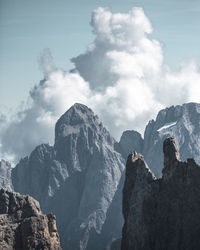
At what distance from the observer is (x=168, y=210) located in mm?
132500

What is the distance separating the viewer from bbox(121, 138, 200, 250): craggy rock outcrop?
13038 centimetres

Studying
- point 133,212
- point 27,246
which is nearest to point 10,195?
point 27,246

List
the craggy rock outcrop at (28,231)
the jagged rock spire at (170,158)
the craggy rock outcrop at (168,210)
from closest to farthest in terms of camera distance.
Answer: the craggy rock outcrop at (28,231)
the craggy rock outcrop at (168,210)
the jagged rock spire at (170,158)

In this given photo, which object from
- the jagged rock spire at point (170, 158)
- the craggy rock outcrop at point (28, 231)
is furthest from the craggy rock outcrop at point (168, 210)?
the craggy rock outcrop at point (28, 231)

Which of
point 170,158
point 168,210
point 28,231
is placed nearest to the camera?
point 28,231

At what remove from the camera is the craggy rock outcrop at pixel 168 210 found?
428ft

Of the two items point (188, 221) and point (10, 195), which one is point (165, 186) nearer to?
point (188, 221)

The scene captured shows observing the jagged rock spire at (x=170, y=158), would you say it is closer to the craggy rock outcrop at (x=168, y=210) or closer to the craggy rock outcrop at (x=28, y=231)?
the craggy rock outcrop at (x=168, y=210)

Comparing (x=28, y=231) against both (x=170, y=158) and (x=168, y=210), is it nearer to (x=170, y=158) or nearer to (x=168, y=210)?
(x=168, y=210)

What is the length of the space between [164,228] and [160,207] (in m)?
3.62

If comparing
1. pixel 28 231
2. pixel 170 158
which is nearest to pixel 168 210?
pixel 170 158

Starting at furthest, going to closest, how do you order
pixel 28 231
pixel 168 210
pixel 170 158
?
1. pixel 170 158
2. pixel 168 210
3. pixel 28 231

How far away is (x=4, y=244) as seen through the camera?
109688 millimetres

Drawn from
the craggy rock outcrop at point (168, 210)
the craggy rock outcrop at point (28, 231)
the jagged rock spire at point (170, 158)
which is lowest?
the craggy rock outcrop at point (28, 231)
